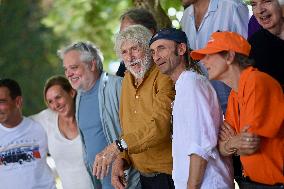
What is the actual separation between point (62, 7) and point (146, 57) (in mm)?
7224

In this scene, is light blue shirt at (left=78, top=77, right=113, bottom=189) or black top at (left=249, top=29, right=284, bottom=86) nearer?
black top at (left=249, top=29, right=284, bottom=86)

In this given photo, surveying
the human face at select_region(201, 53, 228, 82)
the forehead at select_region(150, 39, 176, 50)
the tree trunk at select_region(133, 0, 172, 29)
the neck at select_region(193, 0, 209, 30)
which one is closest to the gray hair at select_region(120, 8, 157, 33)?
the neck at select_region(193, 0, 209, 30)

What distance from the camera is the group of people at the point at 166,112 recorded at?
12.0 ft

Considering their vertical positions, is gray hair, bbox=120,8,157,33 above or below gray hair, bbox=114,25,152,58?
above

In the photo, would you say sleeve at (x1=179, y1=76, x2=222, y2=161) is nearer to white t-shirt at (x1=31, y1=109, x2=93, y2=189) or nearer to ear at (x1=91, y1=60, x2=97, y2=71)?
ear at (x1=91, y1=60, x2=97, y2=71)

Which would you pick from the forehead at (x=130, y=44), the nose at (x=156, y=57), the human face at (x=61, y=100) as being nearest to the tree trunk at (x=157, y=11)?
the human face at (x=61, y=100)

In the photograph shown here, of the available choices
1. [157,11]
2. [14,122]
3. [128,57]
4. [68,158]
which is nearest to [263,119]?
[128,57]

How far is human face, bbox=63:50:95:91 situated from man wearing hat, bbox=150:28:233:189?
45.9 inches

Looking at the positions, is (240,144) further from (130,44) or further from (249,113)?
(130,44)

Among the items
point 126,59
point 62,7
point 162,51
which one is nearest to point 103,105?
point 126,59

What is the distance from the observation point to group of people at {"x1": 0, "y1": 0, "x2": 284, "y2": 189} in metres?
3.65

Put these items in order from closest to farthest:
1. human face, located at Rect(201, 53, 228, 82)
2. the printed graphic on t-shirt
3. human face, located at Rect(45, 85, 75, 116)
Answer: human face, located at Rect(201, 53, 228, 82)
human face, located at Rect(45, 85, 75, 116)
the printed graphic on t-shirt

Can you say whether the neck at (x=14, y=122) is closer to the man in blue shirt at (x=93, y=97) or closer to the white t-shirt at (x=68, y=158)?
the white t-shirt at (x=68, y=158)

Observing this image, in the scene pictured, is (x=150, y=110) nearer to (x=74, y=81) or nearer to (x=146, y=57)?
(x=146, y=57)
